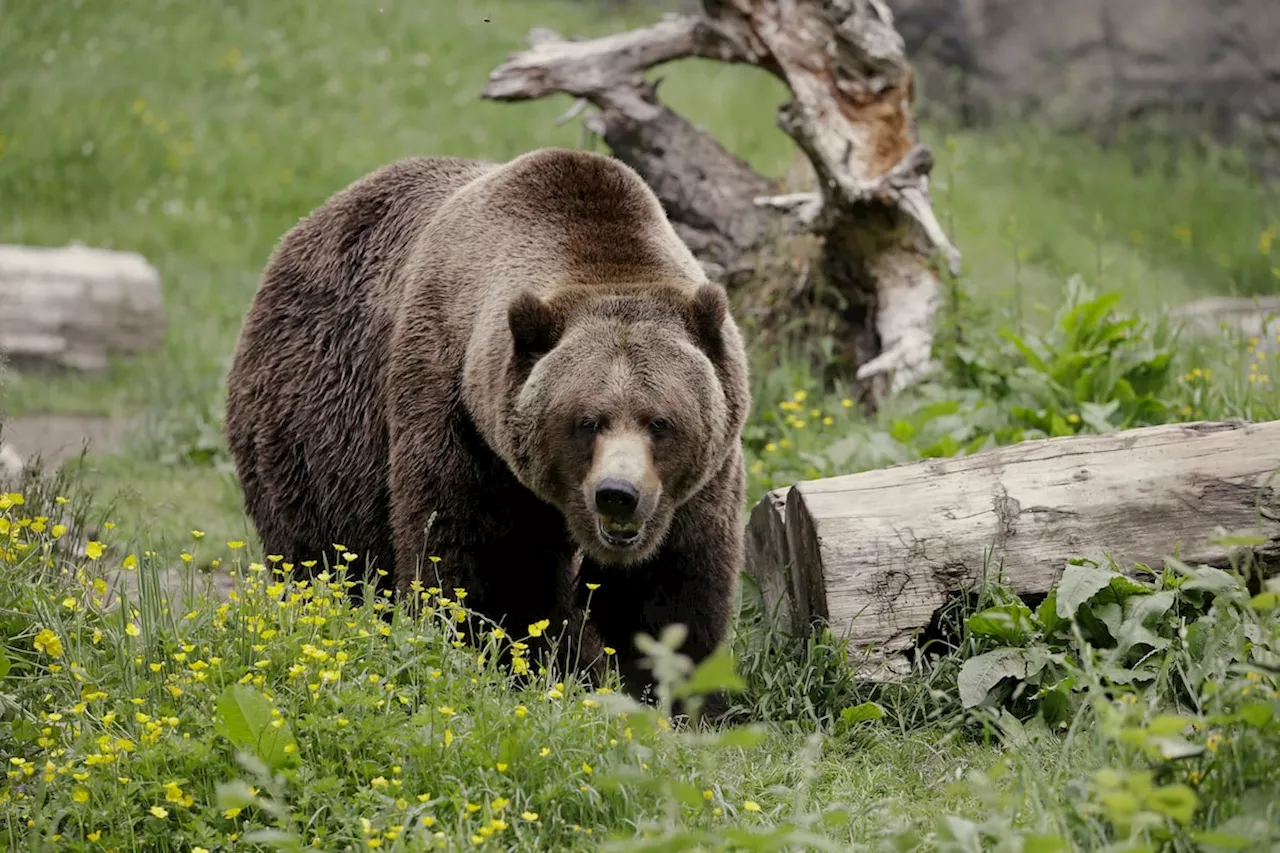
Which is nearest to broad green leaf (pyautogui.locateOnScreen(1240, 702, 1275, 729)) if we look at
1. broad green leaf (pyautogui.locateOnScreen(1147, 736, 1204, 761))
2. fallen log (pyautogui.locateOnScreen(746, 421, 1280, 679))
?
broad green leaf (pyautogui.locateOnScreen(1147, 736, 1204, 761))

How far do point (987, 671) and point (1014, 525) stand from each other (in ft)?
1.88

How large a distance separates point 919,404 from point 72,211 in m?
9.07

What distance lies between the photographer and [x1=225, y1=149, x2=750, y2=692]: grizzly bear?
454cm

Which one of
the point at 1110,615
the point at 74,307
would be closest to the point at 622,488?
the point at 1110,615

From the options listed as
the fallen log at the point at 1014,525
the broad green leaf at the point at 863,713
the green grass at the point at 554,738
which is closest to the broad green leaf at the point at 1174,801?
the green grass at the point at 554,738

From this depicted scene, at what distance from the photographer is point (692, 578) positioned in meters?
5.02

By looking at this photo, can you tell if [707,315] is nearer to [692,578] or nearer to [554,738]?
[692,578]

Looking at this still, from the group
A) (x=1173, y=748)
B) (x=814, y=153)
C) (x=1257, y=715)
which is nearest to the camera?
(x=1173, y=748)

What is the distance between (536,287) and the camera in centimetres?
494

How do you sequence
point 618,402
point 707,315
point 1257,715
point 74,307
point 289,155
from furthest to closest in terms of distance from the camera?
point 289,155
point 74,307
point 707,315
point 618,402
point 1257,715

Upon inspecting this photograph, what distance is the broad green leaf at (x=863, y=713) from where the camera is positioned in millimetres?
4621

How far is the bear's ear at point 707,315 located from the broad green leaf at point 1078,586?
1343 mm

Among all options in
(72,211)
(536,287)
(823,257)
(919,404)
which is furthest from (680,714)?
(72,211)

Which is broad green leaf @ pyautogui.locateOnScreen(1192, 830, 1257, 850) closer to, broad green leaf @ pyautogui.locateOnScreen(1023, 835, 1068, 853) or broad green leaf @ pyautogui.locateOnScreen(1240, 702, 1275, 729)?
broad green leaf @ pyautogui.locateOnScreen(1023, 835, 1068, 853)
